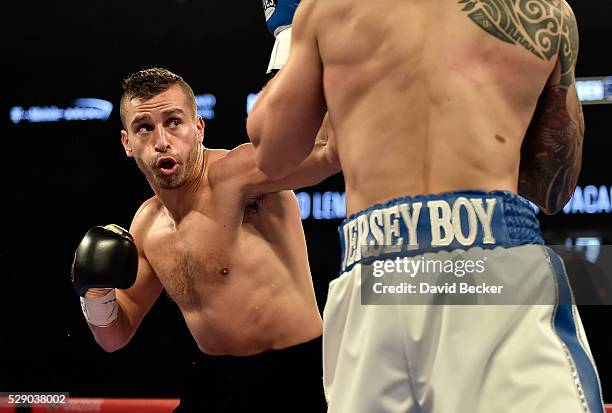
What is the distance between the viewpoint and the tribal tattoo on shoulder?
4.23ft

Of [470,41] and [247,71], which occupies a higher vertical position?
[247,71]

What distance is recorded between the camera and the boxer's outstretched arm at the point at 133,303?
251cm

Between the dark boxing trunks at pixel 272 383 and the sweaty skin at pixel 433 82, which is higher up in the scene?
the sweaty skin at pixel 433 82

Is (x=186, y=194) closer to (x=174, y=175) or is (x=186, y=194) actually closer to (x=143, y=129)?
(x=174, y=175)

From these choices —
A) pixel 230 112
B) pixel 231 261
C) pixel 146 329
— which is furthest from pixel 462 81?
pixel 146 329

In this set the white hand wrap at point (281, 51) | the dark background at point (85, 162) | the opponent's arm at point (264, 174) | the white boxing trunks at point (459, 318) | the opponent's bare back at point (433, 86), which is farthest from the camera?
the dark background at point (85, 162)

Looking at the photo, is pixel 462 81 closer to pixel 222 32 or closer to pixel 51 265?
pixel 222 32

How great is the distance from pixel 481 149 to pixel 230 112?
2.84m

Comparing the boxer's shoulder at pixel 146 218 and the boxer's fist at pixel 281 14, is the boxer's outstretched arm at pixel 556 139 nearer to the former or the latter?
the boxer's fist at pixel 281 14

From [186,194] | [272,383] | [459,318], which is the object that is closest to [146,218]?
[186,194]

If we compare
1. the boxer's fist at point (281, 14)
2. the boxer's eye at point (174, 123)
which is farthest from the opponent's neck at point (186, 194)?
the boxer's fist at point (281, 14)

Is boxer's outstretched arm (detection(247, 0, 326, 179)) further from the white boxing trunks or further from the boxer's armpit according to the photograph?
the boxer's armpit

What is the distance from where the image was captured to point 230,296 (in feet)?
7.64

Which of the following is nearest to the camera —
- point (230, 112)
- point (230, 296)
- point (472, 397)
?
point (472, 397)
